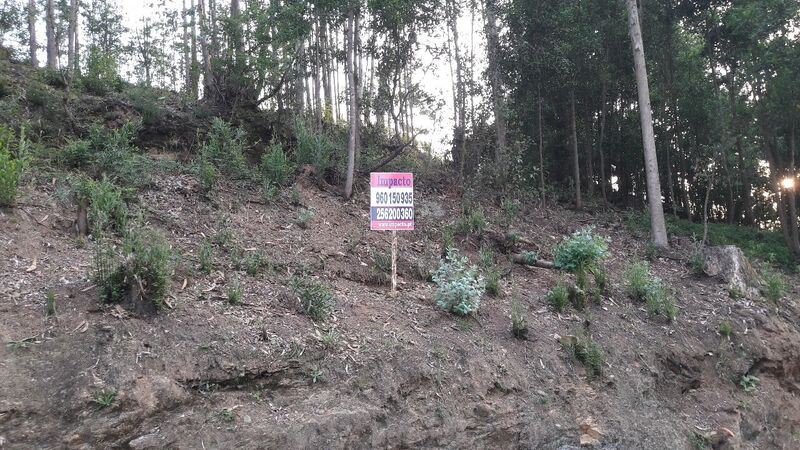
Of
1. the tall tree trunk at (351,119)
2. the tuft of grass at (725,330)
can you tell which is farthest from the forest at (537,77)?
the tuft of grass at (725,330)

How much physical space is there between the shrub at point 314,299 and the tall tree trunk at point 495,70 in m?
7.36

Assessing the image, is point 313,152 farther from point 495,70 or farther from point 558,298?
point 495,70

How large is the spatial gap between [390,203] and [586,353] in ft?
10.6

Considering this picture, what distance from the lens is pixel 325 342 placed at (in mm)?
5336

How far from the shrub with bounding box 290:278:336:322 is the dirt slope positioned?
16 centimetres

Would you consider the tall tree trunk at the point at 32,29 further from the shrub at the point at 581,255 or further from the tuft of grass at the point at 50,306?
the shrub at the point at 581,255

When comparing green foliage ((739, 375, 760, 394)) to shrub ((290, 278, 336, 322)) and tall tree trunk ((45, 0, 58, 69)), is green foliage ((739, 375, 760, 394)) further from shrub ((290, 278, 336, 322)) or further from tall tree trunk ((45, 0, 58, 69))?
tall tree trunk ((45, 0, 58, 69))

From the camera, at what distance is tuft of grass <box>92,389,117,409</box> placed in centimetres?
396

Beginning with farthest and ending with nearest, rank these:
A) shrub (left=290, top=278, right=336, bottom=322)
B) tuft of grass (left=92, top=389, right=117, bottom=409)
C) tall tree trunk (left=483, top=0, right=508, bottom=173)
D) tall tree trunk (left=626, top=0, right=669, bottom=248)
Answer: tall tree trunk (left=483, top=0, right=508, bottom=173)
tall tree trunk (left=626, top=0, right=669, bottom=248)
shrub (left=290, top=278, right=336, bottom=322)
tuft of grass (left=92, top=389, right=117, bottom=409)

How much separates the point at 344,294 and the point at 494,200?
6245 millimetres

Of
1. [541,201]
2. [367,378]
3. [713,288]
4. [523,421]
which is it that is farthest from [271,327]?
[541,201]

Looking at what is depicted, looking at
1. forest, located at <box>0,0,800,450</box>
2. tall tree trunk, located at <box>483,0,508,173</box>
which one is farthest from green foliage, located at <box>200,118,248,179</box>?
tall tree trunk, located at <box>483,0,508,173</box>

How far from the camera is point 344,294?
21.5ft

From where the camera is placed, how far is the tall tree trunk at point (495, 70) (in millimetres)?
12539
